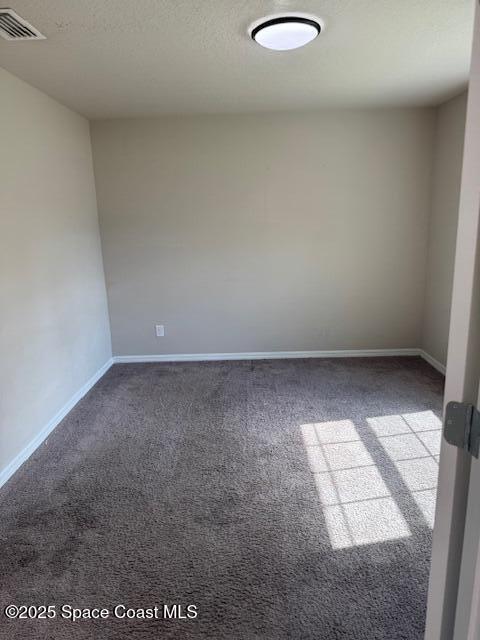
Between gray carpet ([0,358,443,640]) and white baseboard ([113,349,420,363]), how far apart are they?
0.89m

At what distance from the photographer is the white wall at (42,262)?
2.51 meters

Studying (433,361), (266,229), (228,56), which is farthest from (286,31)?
(433,361)

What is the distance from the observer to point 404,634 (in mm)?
1467

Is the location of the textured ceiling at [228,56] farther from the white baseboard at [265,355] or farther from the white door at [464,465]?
the white baseboard at [265,355]

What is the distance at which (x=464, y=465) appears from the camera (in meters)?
0.77

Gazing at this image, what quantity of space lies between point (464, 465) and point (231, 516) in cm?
158

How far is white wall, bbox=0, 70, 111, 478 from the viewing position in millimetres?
2506

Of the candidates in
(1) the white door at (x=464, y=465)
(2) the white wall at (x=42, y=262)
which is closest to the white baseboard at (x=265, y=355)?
(2) the white wall at (x=42, y=262)

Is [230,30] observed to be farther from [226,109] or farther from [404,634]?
[404,634]

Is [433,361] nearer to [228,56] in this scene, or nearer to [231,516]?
[231,516]

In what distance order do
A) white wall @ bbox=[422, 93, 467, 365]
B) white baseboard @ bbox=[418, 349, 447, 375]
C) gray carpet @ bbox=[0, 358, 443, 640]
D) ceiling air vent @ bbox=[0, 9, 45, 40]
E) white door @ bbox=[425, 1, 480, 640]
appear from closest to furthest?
white door @ bbox=[425, 1, 480, 640] < gray carpet @ bbox=[0, 358, 443, 640] < ceiling air vent @ bbox=[0, 9, 45, 40] < white wall @ bbox=[422, 93, 467, 365] < white baseboard @ bbox=[418, 349, 447, 375]

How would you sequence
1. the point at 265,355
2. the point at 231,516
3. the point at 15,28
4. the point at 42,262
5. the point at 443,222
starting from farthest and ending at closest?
the point at 265,355, the point at 443,222, the point at 42,262, the point at 231,516, the point at 15,28

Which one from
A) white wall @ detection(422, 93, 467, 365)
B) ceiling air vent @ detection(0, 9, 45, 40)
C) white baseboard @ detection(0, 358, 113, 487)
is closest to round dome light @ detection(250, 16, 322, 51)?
ceiling air vent @ detection(0, 9, 45, 40)

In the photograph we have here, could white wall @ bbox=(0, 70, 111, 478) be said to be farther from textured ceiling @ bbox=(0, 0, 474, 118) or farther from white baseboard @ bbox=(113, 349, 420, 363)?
white baseboard @ bbox=(113, 349, 420, 363)
